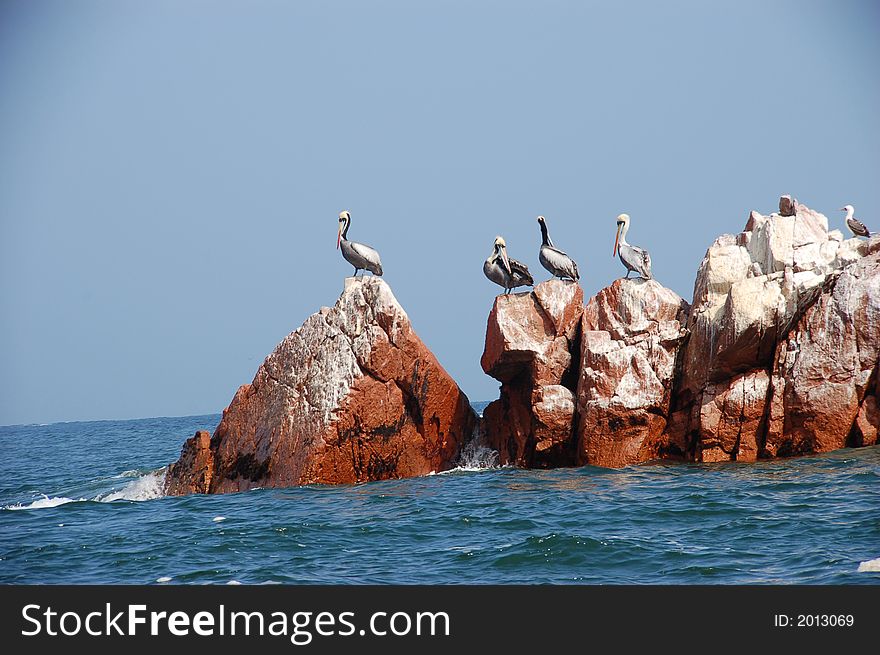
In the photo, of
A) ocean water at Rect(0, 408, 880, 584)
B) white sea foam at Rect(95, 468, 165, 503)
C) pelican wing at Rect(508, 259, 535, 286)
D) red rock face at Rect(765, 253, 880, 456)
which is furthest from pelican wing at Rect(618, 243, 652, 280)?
white sea foam at Rect(95, 468, 165, 503)

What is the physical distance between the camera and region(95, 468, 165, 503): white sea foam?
1962cm

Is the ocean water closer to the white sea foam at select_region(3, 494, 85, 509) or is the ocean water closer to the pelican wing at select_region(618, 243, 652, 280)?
the white sea foam at select_region(3, 494, 85, 509)

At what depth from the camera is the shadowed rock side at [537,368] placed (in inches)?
719

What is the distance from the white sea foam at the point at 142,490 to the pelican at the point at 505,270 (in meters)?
8.37

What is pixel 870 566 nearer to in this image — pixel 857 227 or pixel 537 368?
pixel 537 368

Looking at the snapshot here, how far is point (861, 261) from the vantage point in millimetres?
17016

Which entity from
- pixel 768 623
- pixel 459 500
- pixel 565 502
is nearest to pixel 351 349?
pixel 459 500

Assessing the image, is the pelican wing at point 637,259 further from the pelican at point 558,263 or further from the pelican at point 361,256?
the pelican at point 361,256

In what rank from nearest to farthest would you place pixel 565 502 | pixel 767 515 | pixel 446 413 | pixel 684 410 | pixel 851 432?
pixel 767 515
pixel 565 502
pixel 851 432
pixel 684 410
pixel 446 413

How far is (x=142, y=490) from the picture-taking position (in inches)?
787

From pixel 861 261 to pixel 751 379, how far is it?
9.59ft

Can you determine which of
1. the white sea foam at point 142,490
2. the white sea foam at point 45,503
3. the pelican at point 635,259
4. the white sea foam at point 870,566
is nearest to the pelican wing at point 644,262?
the pelican at point 635,259

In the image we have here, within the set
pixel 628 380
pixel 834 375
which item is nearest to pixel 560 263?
pixel 628 380

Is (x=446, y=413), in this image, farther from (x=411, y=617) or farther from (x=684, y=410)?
(x=411, y=617)
